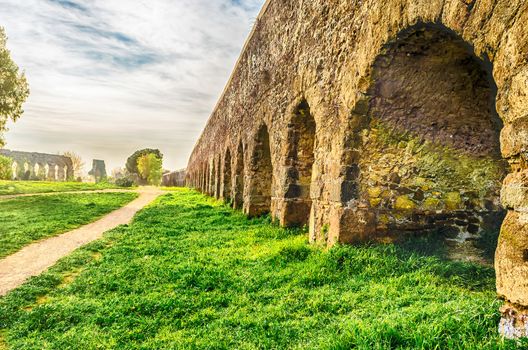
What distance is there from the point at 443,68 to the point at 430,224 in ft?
6.93

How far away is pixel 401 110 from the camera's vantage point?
488 cm

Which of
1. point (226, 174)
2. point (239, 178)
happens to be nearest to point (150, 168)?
point (226, 174)

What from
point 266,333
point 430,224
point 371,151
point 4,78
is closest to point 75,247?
point 266,333

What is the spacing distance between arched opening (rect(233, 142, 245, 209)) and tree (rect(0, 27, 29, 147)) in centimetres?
1647

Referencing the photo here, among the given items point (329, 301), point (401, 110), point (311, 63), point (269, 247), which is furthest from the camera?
point (311, 63)

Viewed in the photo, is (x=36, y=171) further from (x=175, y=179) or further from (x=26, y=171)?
(x=175, y=179)

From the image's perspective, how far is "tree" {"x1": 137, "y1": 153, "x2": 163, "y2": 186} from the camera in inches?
2281

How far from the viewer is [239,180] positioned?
41.2 ft

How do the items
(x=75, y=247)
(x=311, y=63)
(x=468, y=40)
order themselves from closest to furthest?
1. (x=468, y=40)
2. (x=311, y=63)
3. (x=75, y=247)

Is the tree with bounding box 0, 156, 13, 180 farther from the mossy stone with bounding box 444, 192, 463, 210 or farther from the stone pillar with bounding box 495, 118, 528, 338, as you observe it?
the stone pillar with bounding box 495, 118, 528, 338

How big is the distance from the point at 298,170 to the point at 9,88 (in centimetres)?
2110

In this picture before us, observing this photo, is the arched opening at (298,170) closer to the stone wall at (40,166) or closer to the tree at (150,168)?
the stone wall at (40,166)

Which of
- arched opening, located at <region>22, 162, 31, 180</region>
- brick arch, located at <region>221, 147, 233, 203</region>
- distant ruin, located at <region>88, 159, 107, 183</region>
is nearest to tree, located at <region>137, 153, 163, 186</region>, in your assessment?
distant ruin, located at <region>88, 159, 107, 183</region>

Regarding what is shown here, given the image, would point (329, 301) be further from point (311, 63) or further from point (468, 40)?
point (311, 63)
